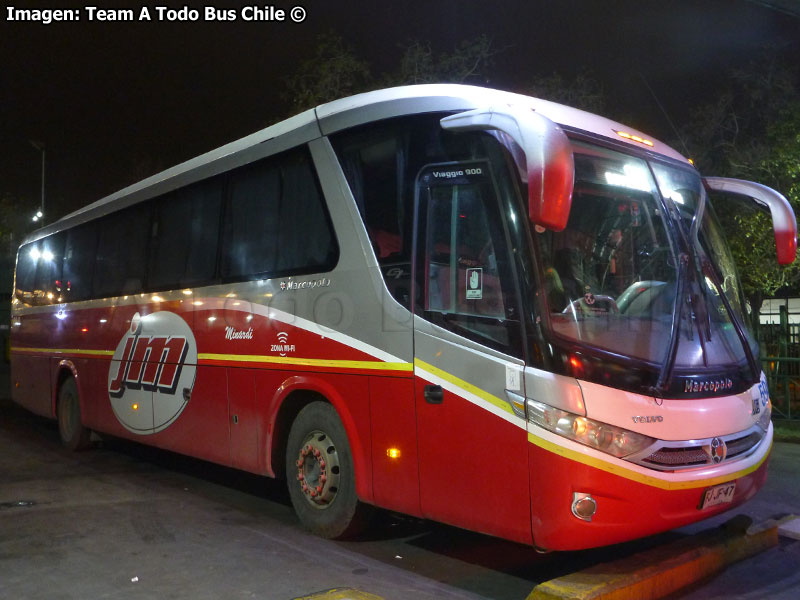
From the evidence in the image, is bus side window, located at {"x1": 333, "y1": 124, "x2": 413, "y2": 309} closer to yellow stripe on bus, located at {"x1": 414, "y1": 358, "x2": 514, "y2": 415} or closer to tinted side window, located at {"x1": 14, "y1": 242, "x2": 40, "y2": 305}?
yellow stripe on bus, located at {"x1": 414, "y1": 358, "x2": 514, "y2": 415}

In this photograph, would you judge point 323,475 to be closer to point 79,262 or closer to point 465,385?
point 465,385

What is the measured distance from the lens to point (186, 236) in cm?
881

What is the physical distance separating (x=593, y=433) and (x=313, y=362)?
2604mm

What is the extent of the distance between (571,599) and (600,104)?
13.4 m

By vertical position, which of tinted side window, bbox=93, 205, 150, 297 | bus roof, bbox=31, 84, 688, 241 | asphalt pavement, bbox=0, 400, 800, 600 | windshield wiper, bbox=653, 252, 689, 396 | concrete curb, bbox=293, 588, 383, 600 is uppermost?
bus roof, bbox=31, 84, 688, 241

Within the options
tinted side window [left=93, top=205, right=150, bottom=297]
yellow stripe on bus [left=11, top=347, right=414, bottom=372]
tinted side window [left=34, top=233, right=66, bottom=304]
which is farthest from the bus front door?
tinted side window [left=34, top=233, right=66, bottom=304]

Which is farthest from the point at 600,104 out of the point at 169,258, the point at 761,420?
the point at 761,420

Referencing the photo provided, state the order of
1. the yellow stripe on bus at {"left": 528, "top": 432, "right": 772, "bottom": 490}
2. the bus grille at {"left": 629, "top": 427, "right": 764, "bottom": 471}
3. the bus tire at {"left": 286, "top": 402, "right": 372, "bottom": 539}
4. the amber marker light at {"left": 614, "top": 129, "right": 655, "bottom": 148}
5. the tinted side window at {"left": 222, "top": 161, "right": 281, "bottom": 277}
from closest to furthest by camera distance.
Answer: the yellow stripe on bus at {"left": 528, "top": 432, "right": 772, "bottom": 490} → the bus grille at {"left": 629, "top": 427, "right": 764, "bottom": 471} → the amber marker light at {"left": 614, "top": 129, "right": 655, "bottom": 148} → the bus tire at {"left": 286, "top": 402, "right": 372, "bottom": 539} → the tinted side window at {"left": 222, "top": 161, "right": 281, "bottom": 277}

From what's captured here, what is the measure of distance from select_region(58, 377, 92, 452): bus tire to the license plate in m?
8.86

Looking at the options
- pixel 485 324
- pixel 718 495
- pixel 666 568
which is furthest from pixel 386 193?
pixel 666 568

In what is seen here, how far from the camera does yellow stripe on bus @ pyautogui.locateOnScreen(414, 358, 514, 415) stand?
16.5ft

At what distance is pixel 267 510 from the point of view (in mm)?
7637

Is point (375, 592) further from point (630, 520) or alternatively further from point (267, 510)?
point (267, 510)

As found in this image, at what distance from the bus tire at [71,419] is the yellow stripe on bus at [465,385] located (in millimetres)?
7432
